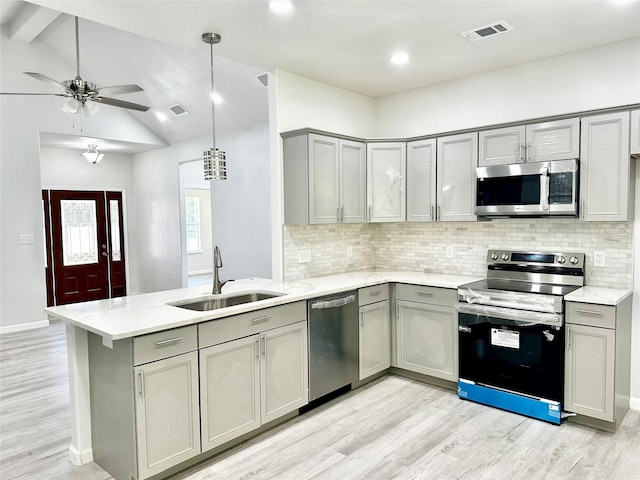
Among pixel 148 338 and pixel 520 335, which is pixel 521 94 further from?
pixel 148 338

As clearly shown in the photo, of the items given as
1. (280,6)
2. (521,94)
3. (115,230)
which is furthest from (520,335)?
A: (115,230)

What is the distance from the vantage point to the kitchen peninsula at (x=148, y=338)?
7.57 feet

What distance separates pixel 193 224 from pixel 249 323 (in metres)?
9.12

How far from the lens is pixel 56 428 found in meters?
3.16

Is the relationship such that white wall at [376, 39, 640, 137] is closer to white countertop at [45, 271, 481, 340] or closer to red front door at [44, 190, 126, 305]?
white countertop at [45, 271, 481, 340]

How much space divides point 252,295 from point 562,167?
247cm

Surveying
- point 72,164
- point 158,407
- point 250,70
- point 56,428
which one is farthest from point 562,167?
point 72,164

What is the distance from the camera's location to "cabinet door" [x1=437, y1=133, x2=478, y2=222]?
3.74 m

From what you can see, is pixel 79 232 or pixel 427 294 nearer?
pixel 427 294

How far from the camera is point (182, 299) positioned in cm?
303

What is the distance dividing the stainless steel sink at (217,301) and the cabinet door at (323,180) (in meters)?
0.75

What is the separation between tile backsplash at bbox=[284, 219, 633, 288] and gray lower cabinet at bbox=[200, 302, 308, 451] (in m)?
0.88

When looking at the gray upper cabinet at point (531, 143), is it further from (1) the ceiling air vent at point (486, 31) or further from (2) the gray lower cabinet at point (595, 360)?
(2) the gray lower cabinet at point (595, 360)

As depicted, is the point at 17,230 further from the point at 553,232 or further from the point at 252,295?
the point at 553,232
